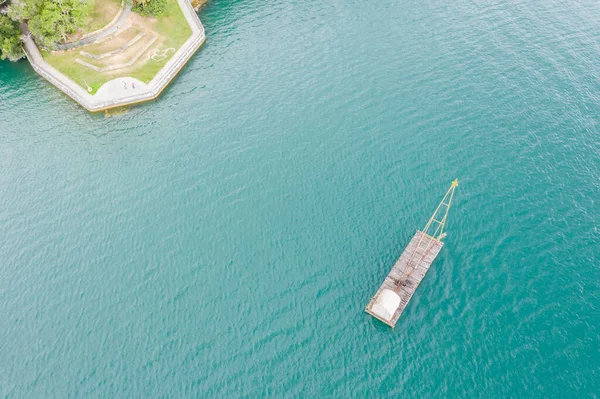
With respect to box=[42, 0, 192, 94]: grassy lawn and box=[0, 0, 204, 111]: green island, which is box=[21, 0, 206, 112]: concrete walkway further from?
box=[42, 0, 192, 94]: grassy lawn

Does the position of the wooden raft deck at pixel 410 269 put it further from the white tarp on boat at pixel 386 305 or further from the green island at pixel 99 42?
the green island at pixel 99 42

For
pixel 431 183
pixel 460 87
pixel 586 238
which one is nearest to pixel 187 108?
pixel 431 183

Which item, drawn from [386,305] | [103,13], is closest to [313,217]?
[386,305]

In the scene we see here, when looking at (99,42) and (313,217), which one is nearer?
(313,217)

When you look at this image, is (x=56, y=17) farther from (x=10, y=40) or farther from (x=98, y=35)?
(x=10, y=40)

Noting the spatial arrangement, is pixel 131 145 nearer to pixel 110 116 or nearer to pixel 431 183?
pixel 110 116

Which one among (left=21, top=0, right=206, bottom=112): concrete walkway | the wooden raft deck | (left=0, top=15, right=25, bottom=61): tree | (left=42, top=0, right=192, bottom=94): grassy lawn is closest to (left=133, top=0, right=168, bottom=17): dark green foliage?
(left=42, top=0, right=192, bottom=94): grassy lawn
